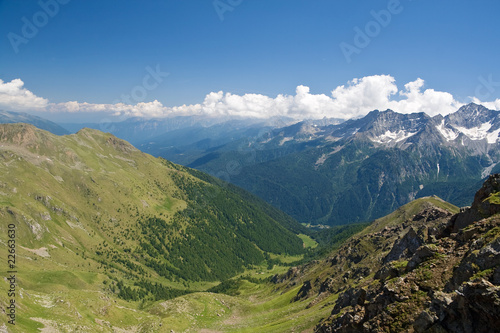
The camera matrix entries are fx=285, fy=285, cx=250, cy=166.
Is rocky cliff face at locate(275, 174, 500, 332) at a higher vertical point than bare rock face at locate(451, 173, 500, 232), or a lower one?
lower

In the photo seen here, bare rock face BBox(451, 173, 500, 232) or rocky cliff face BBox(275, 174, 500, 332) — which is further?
bare rock face BBox(451, 173, 500, 232)

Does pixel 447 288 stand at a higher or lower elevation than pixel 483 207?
lower

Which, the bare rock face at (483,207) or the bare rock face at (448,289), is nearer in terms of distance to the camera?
the bare rock face at (448,289)

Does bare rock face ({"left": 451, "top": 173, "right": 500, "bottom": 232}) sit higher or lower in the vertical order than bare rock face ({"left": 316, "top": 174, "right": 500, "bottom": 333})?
higher

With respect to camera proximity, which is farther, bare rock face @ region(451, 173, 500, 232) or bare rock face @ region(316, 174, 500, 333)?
bare rock face @ region(451, 173, 500, 232)

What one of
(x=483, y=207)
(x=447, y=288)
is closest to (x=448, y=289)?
(x=447, y=288)

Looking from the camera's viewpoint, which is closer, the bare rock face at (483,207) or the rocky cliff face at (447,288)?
the rocky cliff face at (447,288)

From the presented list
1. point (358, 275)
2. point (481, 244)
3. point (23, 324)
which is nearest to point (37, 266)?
point (23, 324)

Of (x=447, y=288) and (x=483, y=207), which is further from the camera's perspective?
(x=483, y=207)

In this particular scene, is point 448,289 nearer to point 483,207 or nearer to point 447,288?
point 447,288

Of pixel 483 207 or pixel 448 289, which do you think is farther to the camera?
pixel 483 207

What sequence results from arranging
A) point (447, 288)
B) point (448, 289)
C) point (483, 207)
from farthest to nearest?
point (483, 207) < point (447, 288) < point (448, 289)

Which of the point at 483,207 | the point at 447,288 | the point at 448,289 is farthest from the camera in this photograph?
the point at 483,207

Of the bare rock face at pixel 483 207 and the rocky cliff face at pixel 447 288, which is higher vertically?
the bare rock face at pixel 483 207
